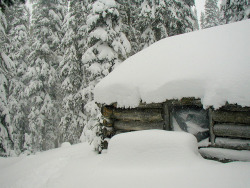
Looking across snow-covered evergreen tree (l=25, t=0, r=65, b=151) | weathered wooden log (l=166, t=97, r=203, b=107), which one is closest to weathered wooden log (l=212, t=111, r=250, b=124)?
weathered wooden log (l=166, t=97, r=203, b=107)

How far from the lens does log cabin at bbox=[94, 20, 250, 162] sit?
385 centimetres

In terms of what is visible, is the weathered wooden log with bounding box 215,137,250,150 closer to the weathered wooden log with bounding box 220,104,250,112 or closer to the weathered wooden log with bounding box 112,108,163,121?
the weathered wooden log with bounding box 220,104,250,112

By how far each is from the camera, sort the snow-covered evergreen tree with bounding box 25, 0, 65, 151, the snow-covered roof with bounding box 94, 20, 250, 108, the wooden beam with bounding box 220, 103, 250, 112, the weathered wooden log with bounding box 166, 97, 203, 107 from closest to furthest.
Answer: the snow-covered roof with bounding box 94, 20, 250, 108, the wooden beam with bounding box 220, 103, 250, 112, the weathered wooden log with bounding box 166, 97, 203, 107, the snow-covered evergreen tree with bounding box 25, 0, 65, 151

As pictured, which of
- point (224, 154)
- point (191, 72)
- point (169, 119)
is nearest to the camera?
point (224, 154)

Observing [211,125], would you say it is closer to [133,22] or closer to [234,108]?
[234,108]

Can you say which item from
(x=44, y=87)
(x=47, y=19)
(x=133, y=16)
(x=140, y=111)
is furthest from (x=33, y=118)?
(x=140, y=111)

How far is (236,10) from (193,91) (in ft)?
35.0

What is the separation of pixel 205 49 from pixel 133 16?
466 inches

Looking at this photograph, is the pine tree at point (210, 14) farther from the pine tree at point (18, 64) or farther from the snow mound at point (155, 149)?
the snow mound at point (155, 149)

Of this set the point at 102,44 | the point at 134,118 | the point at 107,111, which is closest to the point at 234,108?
the point at 134,118

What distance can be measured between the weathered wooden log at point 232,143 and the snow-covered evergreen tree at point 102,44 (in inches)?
271

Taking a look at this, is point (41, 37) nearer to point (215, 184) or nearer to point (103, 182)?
point (103, 182)

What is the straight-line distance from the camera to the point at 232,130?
4043 millimetres

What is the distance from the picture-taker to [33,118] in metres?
15.8
